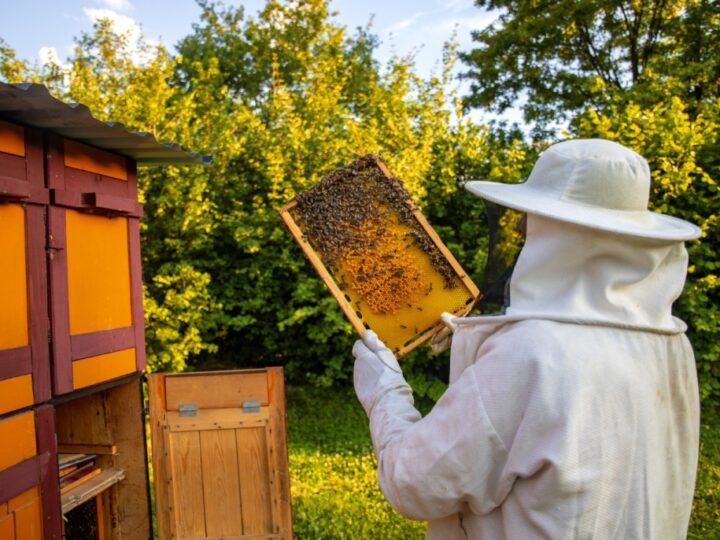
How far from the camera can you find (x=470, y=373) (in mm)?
1388

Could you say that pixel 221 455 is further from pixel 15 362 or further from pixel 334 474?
pixel 334 474

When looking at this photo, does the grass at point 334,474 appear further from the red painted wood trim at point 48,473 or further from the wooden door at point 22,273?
the wooden door at point 22,273

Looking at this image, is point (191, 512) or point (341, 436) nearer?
point (191, 512)

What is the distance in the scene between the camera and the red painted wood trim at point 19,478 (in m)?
2.37

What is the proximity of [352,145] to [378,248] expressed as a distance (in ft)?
14.2

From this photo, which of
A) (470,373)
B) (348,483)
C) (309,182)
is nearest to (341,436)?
(348,483)

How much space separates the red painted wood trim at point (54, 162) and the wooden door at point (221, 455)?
108 centimetres

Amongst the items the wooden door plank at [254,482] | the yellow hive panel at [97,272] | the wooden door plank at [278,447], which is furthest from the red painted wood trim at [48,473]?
the wooden door plank at [278,447]

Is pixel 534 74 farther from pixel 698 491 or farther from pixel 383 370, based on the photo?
pixel 383 370

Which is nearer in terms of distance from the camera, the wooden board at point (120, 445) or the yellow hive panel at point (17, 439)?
the yellow hive panel at point (17, 439)

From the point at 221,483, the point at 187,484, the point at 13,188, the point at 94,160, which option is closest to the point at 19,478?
the point at 187,484

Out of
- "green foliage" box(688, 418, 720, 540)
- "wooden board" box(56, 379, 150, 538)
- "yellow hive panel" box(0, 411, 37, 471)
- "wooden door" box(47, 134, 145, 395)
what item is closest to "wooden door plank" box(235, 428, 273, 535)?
"wooden board" box(56, 379, 150, 538)

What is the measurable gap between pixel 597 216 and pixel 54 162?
2370 mm

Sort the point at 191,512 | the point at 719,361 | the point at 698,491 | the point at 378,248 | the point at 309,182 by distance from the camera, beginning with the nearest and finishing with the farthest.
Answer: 1. the point at 378,248
2. the point at 191,512
3. the point at 698,491
4. the point at 719,361
5. the point at 309,182
